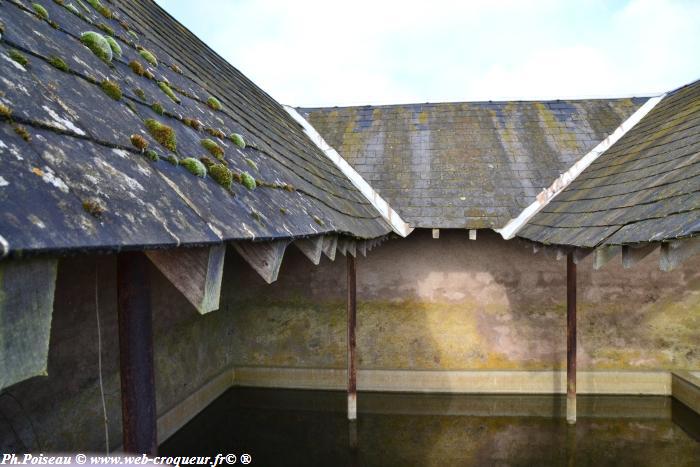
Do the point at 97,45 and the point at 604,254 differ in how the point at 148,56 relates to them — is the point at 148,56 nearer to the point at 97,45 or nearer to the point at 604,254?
the point at 97,45

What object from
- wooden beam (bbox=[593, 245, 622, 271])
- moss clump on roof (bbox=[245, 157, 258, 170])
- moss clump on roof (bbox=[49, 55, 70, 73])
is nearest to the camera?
moss clump on roof (bbox=[49, 55, 70, 73])

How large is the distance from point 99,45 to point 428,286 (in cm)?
673

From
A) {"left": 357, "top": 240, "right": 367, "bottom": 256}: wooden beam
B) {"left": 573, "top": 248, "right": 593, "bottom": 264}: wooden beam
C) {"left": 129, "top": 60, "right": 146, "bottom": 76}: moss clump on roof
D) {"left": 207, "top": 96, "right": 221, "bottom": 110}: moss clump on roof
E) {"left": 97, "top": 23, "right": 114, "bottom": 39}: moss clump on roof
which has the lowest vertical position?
{"left": 573, "top": 248, "right": 593, "bottom": 264}: wooden beam

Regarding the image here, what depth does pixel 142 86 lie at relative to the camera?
290cm

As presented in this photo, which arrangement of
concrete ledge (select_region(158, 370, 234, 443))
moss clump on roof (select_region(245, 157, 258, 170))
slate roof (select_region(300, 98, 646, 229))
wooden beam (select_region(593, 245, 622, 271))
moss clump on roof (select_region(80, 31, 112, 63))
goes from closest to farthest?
moss clump on roof (select_region(80, 31, 112, 63)) → moss clump on roof (select_region(245, 157, 258, 170)) → wooden beam (select_region(593, 245, 622, 271)) → concrete ledge (select_region(158, 370, 234, 443)) → slate roof (select_region(300, 98, 646, 229))

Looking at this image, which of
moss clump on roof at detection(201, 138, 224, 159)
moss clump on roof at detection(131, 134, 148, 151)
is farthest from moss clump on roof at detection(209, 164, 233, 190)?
moss clump on roof at detection(131, 134, 148, 151)

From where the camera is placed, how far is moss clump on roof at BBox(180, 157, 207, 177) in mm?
2303

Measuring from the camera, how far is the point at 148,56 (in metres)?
3.60

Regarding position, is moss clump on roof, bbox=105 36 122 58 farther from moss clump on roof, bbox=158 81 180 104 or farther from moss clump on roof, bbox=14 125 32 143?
moss clump on roof, bbox=14 125 32 143

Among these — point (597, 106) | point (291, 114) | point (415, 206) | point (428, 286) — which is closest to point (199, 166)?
point (415, 206)

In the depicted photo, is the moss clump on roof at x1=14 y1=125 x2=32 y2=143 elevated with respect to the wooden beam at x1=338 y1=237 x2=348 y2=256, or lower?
elevated

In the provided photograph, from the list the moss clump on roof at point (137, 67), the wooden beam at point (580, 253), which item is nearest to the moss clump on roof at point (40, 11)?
the moss clump on roof at point (137, 67)

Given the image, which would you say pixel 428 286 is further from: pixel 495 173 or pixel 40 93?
pixel 40 93

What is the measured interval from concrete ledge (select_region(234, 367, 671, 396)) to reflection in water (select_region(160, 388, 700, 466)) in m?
0.14
